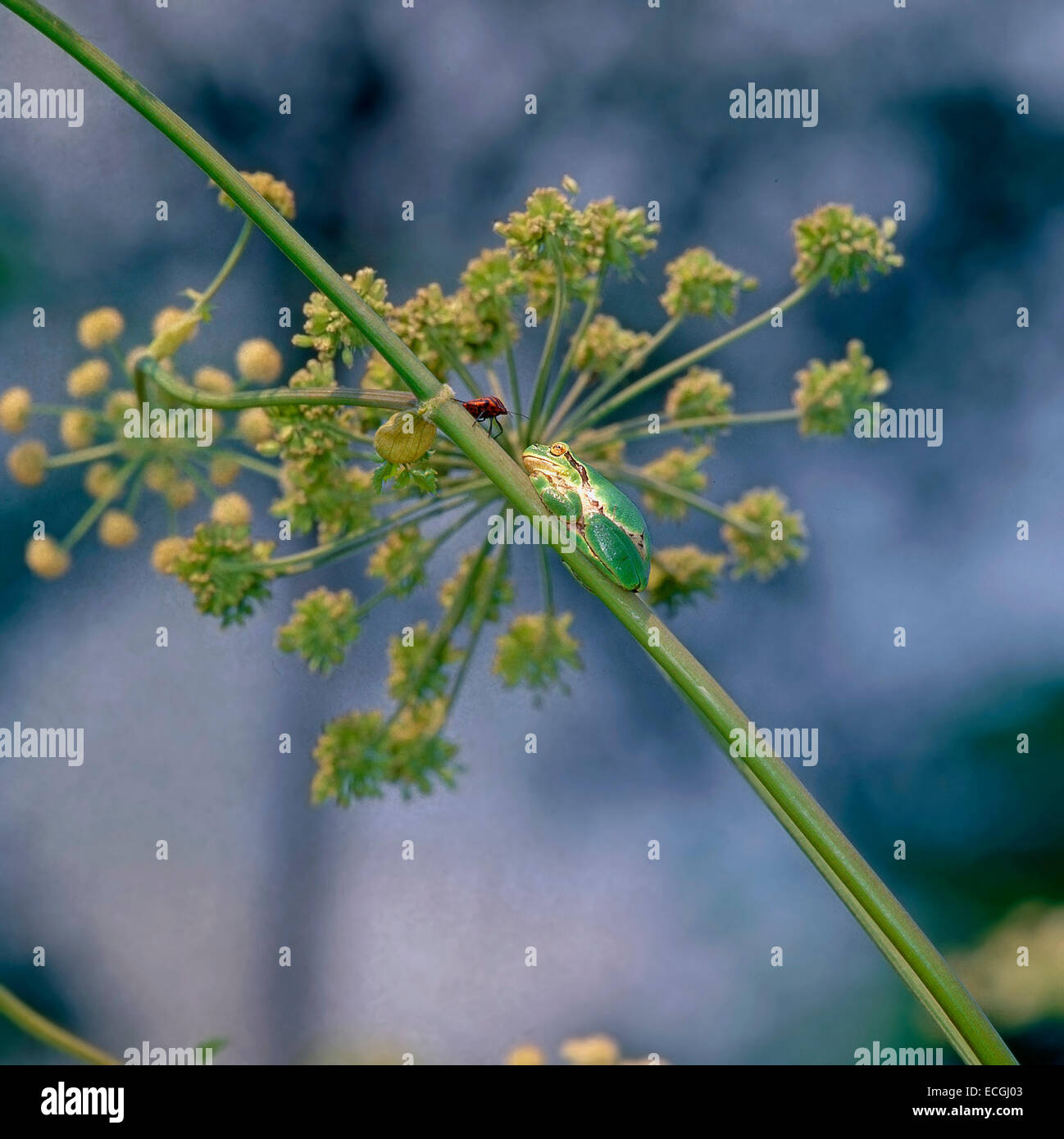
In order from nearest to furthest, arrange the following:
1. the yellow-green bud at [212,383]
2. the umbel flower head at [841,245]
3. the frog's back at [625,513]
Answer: the frog's back at [625,513] < the umbel flower head at [841,245] < the yellow-green bud at [212,383]

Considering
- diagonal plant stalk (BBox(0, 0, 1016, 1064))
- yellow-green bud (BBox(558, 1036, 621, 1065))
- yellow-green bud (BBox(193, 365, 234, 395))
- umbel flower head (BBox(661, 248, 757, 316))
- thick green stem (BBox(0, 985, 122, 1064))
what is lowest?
yellow-green bud (BBox(558, 1036, 621, 1065))

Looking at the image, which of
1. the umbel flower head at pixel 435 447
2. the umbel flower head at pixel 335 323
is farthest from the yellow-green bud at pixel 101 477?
the umbel flower head at pixel 335 323

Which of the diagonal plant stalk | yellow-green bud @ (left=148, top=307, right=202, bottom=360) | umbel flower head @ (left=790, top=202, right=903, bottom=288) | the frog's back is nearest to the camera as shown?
the diagonal plant stalk

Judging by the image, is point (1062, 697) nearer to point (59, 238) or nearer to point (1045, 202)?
point (1045, 202)

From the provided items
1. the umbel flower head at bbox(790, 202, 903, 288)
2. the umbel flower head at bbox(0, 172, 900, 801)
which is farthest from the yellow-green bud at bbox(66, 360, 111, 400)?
the umbel flower head at bbox(790, 202, 903, 288)

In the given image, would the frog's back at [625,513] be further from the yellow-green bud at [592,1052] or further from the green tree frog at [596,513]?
the yellow-green bud at [592,1052]

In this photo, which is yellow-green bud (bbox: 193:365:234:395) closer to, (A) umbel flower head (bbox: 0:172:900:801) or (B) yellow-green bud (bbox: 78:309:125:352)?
(A) umbel flower head (bbox: 0:172:900:801)

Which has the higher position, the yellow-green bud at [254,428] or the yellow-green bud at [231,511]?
the yellow-green bud at [254,428]

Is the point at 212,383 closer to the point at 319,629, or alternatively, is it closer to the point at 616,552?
the point at 319,629
